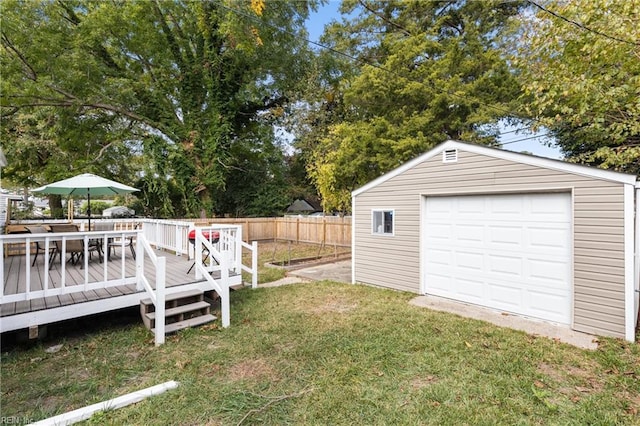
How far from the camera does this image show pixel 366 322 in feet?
16.4

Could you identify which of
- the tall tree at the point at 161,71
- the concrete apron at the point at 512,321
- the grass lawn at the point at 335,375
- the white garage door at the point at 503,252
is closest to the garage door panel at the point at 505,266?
the white garage door at the point at 503,252

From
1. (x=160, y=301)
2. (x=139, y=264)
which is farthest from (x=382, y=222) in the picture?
(x=139, y=264)

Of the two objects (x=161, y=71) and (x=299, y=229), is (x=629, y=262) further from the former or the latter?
(x=161, y=71)

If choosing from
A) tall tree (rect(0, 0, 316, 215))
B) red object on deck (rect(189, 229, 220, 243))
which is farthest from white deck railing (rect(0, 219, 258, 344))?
tall tree (rect(0, 0, 316, 215))

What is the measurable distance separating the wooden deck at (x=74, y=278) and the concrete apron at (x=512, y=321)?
4385 mm

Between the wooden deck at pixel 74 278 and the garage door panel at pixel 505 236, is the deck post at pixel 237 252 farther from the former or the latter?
the garage door panel at pixel 505 236

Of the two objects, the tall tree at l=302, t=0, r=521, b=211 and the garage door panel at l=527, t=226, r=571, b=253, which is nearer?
the garage door panel at l=527, t=226, r=571, b=253

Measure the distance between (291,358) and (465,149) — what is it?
4.62 meters

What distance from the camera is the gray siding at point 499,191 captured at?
4344mm

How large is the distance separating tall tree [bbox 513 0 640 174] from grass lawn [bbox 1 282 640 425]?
5.65 meters

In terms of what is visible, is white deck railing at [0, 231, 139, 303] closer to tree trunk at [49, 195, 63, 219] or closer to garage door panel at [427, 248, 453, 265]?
garage door panel at [427, 248, 453, 265]

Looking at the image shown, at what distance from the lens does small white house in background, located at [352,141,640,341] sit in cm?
436

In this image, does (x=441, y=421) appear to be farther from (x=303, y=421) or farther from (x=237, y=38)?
(x=237, y=38)

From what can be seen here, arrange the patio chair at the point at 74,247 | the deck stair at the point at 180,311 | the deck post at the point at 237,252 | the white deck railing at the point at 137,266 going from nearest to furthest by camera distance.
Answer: the white deck railing at the point at 137,266, the deck stair at the point at 180,311, the patio chair at the point at 74,247, the deck post at the point at 237,252
